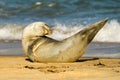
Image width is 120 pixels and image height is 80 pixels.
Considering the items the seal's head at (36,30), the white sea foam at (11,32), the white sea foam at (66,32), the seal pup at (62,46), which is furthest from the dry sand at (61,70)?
the white sea foam at (11,32)

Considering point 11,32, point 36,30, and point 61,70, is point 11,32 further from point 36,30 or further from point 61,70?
point 61,70

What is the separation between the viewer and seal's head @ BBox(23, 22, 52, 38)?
6883 millimetres

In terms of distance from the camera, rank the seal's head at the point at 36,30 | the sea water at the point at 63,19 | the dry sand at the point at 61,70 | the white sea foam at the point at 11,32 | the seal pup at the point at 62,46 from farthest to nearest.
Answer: the white sea foam at the point at 11,32 → the sea water at the point at 63,19 → the seal's head at the point at 36,30 → the seal pup at the point at 62,46 → the dry sand at the point at 61,70

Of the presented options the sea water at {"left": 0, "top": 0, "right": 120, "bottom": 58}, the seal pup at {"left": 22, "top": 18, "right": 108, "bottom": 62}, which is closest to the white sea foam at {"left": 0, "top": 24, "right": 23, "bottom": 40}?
the sea water at {"left": 0, "top": 0, "right": 120, "bottom": 58}

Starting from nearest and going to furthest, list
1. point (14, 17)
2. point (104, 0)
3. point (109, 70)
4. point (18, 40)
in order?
point (109, 70) → point (18, 40) → point (14, 17) → point (104, 0)

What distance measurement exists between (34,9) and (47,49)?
28.4 feet

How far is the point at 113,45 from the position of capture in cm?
911

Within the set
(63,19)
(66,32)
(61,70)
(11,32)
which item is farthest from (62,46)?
(63,19)

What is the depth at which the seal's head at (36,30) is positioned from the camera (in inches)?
271

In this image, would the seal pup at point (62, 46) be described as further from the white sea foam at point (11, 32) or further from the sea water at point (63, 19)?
the white sea foam at point (11, 32)

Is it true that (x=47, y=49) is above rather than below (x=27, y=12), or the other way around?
below

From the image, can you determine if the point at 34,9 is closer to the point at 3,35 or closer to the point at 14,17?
the point at 14,17

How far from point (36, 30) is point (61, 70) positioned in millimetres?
1018

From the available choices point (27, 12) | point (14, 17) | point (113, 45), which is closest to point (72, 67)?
point (113, 45)
